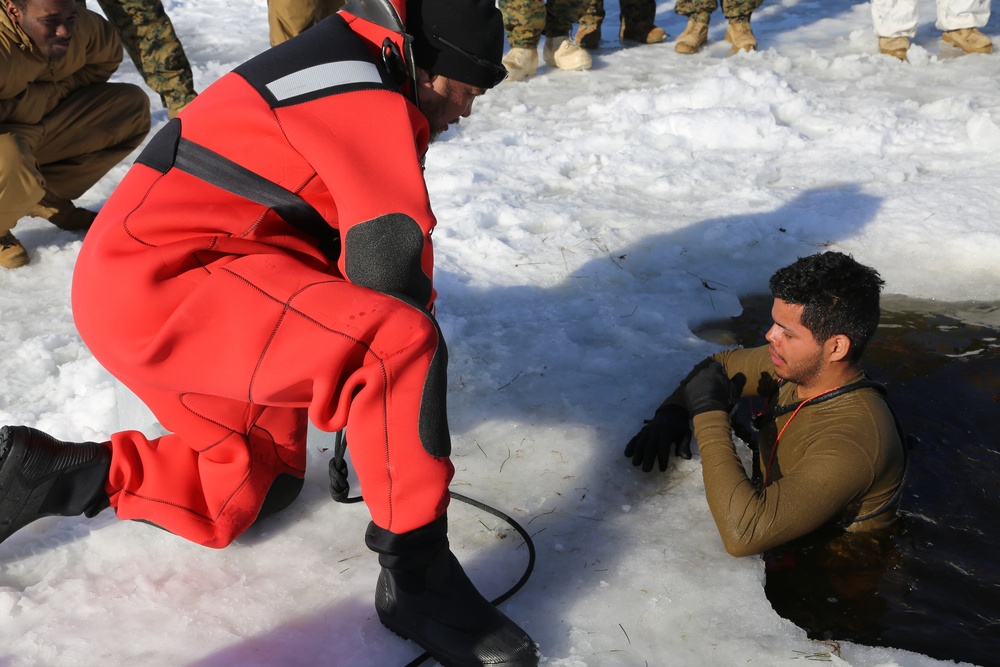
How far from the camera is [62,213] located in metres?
4.39

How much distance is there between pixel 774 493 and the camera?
2.47 meters

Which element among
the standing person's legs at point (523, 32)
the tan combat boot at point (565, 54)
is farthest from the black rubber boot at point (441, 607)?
the tan combat boot at point (565, 54)

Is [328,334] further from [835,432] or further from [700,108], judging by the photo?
[700,108]

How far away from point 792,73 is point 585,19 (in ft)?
6.14

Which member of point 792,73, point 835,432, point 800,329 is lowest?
point 792,73

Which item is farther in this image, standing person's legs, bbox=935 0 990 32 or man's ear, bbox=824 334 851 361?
standing person's legs, bbox=935 0 990 32

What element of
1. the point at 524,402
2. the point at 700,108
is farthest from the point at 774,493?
the point at 700,108

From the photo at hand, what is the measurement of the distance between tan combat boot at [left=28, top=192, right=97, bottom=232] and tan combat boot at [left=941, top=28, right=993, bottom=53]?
20.9 ft

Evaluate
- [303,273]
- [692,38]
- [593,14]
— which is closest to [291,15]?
[593,14]

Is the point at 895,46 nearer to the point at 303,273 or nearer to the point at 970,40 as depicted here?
the point at 970,40

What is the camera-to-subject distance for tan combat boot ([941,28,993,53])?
6875 millimetres

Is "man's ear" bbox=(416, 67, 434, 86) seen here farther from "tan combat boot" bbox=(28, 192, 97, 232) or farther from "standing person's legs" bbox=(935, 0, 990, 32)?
"standing person's legs" bbox=(935, 0, 990, 32)

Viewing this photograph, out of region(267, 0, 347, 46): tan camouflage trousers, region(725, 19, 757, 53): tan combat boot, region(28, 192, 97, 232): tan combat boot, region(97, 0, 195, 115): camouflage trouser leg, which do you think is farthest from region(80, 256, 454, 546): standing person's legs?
region(725, 19, 757, 53): tan combat boot

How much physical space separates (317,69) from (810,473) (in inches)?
66.0
